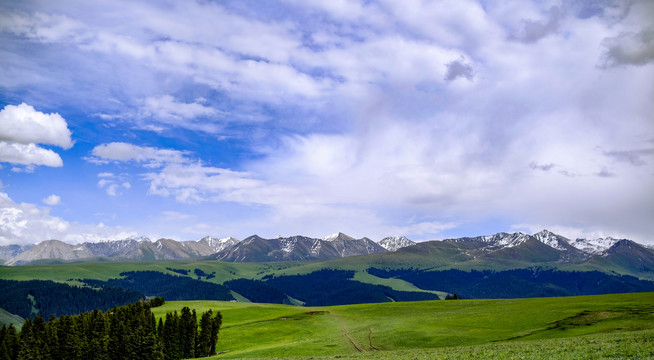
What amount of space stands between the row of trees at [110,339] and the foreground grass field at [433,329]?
6624 millimetres

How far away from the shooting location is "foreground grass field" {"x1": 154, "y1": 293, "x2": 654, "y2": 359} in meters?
56.6

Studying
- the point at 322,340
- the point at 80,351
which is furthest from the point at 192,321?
the point at 322,340

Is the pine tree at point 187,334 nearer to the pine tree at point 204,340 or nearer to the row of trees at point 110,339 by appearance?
the row of trees at point 110,339

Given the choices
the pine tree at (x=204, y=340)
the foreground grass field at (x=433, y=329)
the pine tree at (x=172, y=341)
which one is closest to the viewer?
the foreground grass field at (x=433, y=329)

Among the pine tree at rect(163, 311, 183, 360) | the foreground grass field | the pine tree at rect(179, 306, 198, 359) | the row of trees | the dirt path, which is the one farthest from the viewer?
the pine tree at rect(163, 311, 183, 360)

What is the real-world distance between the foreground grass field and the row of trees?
21.7ft

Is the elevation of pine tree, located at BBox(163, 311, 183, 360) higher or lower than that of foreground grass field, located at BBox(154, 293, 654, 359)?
lower

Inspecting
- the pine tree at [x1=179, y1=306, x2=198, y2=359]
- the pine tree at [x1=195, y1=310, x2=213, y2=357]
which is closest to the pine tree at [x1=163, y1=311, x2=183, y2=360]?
the pine tree at [x1=179, y1=306, x2=198, y2=359]

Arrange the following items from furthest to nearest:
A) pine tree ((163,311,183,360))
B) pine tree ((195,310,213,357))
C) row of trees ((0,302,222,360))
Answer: pine tree ((163,311,183,360)), pine tree ((195,310,213,357)), row of trees ((0,302,222,360))

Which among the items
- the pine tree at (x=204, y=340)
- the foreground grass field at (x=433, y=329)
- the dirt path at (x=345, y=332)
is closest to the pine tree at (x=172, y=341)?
the pine tree at (x=204, y=340)

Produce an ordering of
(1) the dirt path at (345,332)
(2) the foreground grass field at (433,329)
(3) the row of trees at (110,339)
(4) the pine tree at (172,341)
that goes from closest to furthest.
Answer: (2) the foreground grass field at (433,329), (1) the dirt path at (345,332), (3) the row of trees at (110,339), (4) the pine tree at (172,341)

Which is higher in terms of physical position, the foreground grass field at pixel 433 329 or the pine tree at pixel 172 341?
the foreground grass field at pixel 433 329

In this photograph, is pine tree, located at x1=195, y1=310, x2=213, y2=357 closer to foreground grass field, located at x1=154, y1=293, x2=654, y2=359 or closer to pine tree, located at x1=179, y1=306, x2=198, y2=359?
pine tree, located at x1=179, y1=306, x2=198, y2=359

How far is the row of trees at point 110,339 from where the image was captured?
85.9 metres
